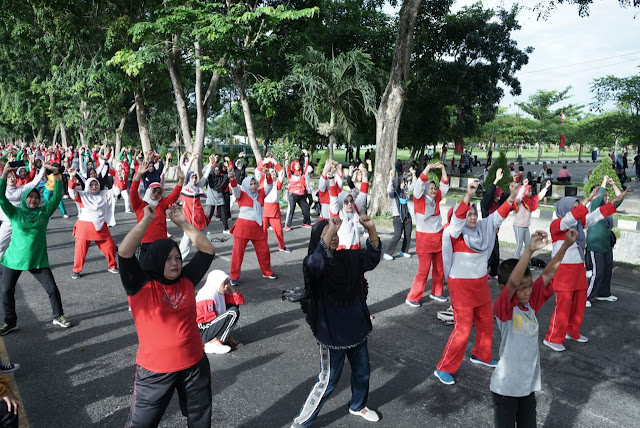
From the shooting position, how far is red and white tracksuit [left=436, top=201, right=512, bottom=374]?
4.50 metres

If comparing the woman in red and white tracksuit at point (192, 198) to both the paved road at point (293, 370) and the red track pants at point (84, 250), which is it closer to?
the red track pants at point (84, 250)

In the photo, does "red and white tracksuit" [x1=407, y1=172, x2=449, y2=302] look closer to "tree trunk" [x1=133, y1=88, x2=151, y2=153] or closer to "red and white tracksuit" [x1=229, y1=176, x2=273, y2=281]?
"red and white tracksuit" [x1=229, y1=176, x2=273, y2=281]

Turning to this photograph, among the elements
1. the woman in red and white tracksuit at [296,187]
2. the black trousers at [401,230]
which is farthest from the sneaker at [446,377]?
the woman in red and white tracksuit at [296,187]

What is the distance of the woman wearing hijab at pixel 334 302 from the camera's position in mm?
3377

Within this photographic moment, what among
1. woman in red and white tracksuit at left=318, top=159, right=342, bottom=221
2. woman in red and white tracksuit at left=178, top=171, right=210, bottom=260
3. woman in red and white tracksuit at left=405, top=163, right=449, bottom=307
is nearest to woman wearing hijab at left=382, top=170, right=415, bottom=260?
woman in red and white tracksuit at left=318, top=159, right=342, bottom=221

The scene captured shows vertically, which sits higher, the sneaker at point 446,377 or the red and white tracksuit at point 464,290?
the red and white tracksuit at point 464,290

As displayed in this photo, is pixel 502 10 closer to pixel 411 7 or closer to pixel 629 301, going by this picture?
pixel 411 7

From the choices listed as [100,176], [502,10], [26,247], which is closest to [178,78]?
[100,176]

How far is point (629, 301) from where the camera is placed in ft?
23.1

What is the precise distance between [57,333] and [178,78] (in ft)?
46.0

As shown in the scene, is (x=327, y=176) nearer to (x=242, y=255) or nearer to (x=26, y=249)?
(x=242, y=255)

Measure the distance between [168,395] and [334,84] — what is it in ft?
64.4

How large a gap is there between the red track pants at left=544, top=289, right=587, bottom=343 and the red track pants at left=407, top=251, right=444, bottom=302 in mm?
1728

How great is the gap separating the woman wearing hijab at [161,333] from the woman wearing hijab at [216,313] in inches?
74.9
